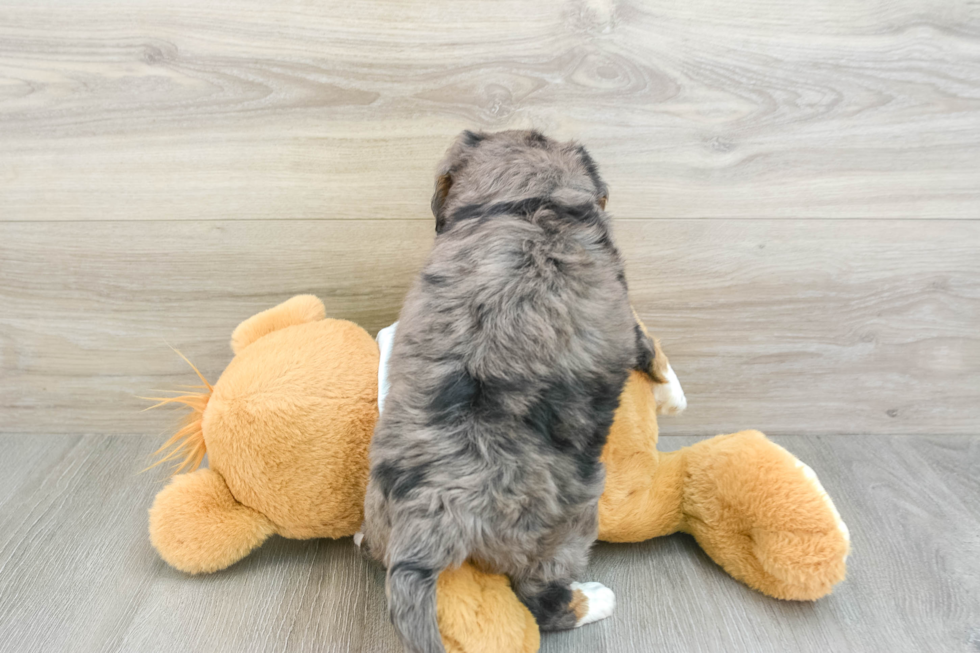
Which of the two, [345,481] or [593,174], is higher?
[593,174]

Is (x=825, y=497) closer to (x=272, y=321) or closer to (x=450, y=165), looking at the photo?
(x=450, y=165)

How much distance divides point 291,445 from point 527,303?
14.6 inches

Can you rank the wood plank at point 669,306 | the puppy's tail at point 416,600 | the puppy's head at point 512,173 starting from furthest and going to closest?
the wood plank at point 669,306, the puppy's head at point 512,173, the puppy's tail at point 416,600

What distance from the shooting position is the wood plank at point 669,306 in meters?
0.99

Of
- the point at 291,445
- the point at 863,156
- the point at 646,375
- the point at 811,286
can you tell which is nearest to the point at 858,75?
the point at 863,156

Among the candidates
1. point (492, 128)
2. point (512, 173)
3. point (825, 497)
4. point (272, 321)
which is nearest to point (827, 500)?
point (825, 497)

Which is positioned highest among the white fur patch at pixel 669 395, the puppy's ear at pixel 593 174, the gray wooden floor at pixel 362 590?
the puppy's ear at pixel 593 174

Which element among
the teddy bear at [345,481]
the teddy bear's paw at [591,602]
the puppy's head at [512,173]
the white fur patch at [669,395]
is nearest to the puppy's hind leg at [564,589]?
the teddy bear's paw at [591,602]

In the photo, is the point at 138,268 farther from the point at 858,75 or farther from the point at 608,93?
the point at 858,75

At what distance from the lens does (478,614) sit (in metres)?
0.64

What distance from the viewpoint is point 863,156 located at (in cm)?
96

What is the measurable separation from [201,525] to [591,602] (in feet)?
1.66

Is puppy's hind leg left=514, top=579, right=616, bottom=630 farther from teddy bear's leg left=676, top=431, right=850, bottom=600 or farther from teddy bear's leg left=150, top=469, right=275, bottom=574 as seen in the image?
teddy bear's leg left=150, top=469, right=275, bottom=574

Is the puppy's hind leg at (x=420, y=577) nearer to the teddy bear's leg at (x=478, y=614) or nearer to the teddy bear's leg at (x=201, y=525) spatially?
the teddy bear's leg at (x=478, y=614)
